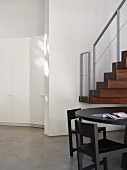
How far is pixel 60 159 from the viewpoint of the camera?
400cm

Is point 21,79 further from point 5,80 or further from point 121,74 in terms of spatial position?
point 121,74

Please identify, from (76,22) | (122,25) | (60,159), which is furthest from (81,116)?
(122,25)

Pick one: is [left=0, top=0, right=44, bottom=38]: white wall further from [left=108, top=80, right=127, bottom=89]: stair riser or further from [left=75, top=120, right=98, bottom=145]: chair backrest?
[left=75, top=120, right=98, bottom=145]: chair backrest

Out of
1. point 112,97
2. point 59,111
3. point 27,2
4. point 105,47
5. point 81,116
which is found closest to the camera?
point 81,116

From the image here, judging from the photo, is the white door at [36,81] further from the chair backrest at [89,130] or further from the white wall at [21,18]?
the chair backrest at [89,130]

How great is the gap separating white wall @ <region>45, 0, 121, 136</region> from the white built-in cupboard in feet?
3.51

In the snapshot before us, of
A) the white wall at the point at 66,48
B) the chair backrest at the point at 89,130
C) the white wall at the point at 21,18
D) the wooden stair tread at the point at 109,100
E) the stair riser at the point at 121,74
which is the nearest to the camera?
the chair backrest at the point at 89,130

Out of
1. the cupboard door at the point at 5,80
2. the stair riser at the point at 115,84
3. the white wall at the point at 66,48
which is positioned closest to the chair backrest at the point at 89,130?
the stair riser at the point at 115,84

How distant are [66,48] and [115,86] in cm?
170

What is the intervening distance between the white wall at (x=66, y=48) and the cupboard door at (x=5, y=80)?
5.44 ft

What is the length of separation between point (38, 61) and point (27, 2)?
1939 millimetres

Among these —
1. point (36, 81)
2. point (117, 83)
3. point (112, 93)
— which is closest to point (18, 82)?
point (36, 81)

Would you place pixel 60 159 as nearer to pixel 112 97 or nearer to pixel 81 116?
pixel 81 116

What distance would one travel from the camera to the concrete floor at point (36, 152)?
12.2 feet
